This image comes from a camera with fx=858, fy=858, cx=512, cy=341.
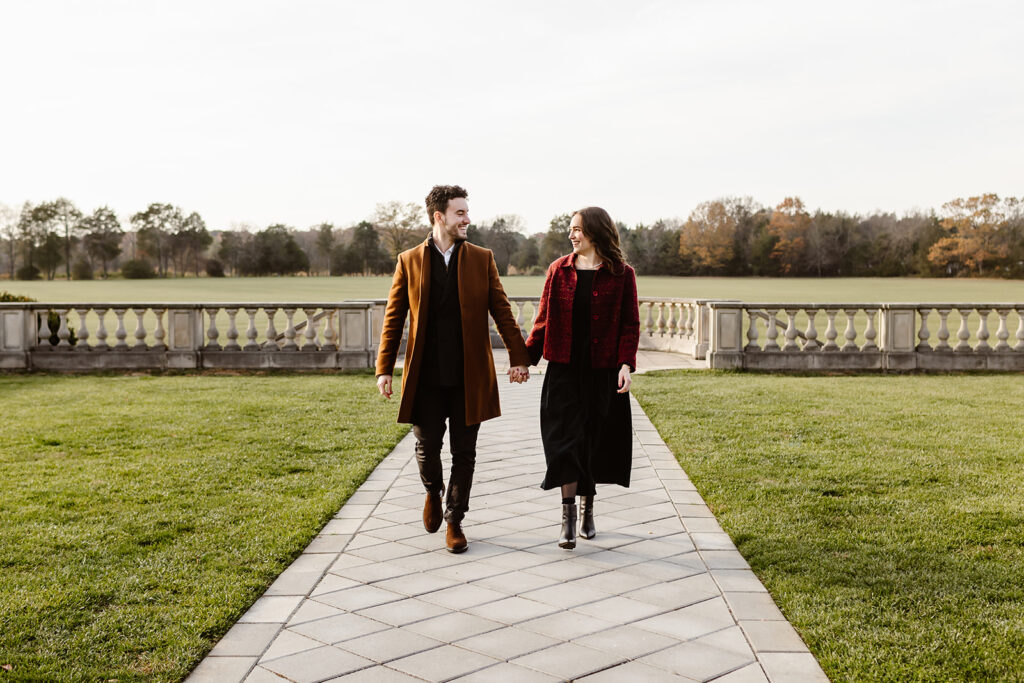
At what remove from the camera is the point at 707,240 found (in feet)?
243

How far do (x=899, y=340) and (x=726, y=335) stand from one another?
2.97m

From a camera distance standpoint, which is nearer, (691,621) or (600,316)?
(691,621)

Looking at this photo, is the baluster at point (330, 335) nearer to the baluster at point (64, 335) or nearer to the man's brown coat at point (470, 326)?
the baluster at point (64, 335)

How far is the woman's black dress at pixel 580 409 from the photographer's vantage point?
4.84m

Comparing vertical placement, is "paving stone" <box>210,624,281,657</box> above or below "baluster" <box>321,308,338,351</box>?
below

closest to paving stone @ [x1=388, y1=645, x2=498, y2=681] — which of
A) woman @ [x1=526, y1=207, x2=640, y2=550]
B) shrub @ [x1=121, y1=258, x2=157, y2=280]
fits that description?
woman @ [x1=526, y1=207, x2=640, y2=550]

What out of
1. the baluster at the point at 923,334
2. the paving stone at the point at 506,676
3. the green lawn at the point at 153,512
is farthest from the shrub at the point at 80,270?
the paving stone at the point at 506,676

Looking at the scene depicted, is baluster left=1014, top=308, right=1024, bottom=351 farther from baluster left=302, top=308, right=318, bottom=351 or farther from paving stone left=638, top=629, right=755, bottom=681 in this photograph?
paving stone left=638, top=629, right=755, bottom=681

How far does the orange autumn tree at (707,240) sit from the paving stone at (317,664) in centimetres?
7232

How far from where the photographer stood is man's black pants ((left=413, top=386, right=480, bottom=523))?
487 cm

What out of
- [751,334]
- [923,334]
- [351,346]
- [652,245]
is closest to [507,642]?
[351,346]

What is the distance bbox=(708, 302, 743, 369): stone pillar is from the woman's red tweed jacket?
10.5 metres

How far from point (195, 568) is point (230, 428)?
476 cm

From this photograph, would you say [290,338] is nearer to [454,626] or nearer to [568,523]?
[568,523]
